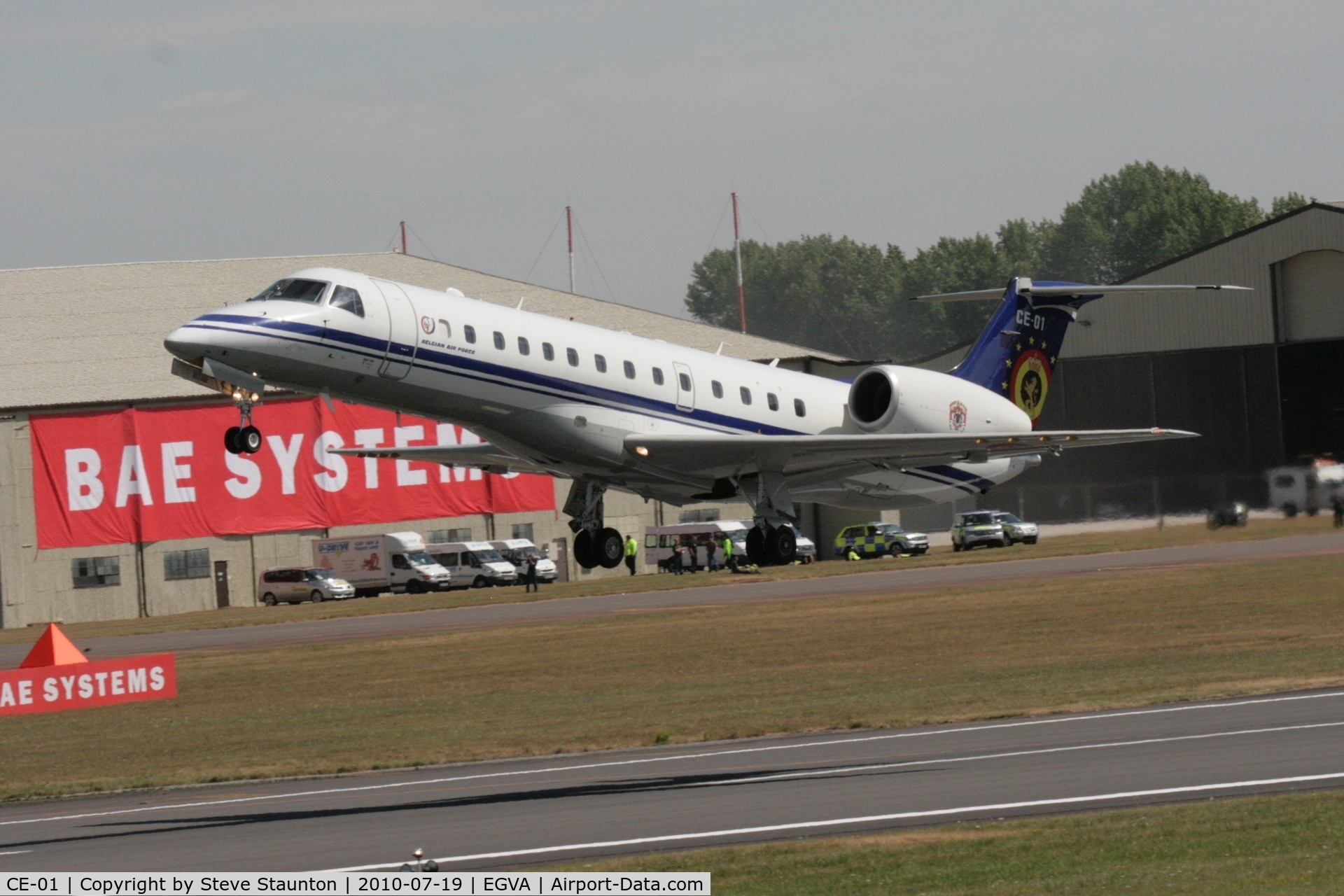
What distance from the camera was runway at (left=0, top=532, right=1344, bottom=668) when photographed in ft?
165

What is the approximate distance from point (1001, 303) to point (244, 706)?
18.4 metres

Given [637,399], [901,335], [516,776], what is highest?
[901,335]

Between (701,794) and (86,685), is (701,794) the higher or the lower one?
the lower one

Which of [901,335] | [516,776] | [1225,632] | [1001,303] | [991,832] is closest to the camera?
[991,832]

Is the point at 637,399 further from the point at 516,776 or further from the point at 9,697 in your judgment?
the point at 9,697

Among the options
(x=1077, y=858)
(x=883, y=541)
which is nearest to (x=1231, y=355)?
(x=883, y=541)

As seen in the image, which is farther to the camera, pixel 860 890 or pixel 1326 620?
pixel 1326 620

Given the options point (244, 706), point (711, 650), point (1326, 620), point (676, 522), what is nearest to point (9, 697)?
point (244, 706)

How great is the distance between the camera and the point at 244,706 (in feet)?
122

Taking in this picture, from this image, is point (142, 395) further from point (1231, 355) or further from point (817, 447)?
point (817, 447)

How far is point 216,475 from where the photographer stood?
72.0m

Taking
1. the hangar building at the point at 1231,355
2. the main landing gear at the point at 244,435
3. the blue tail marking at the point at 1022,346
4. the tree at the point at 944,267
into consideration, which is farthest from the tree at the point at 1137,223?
the main landing gear at the point at 244,435

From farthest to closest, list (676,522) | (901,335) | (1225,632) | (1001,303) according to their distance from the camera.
A: (901,335) → (676,522) → (1225,632) → (1001,303)

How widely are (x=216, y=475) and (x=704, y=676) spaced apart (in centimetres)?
3990
